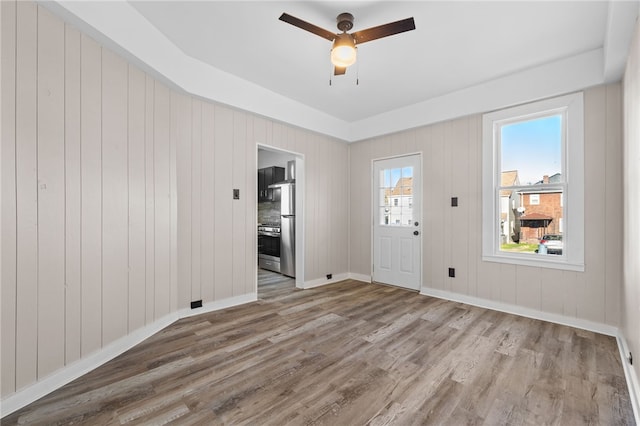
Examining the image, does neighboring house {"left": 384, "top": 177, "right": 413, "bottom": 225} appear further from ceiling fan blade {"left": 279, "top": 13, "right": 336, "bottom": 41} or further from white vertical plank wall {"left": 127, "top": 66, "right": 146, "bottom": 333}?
white vertical plank wall {"left": 127, "top": 66, "right": 146, "bottom": 333}

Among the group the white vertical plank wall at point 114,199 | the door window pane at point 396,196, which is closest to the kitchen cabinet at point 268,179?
the door window pane at point 396,196

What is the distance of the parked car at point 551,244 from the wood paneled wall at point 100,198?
3636 millimetres

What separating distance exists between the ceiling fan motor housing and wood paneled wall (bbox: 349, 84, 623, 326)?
90.0 inches

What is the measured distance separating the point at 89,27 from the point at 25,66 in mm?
576

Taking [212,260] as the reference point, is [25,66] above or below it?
above

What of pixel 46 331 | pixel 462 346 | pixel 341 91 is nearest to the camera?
pixel 46 331

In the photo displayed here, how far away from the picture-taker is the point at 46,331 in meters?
1.85

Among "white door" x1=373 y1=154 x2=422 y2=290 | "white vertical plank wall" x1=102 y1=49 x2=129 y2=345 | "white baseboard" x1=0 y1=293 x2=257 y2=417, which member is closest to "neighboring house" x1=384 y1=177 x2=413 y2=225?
"white door" x1=373 y1=154 x2=422 y2=290

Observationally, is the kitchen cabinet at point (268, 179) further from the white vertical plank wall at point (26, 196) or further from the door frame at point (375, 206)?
the white vertical plank wall at point (26, 196)

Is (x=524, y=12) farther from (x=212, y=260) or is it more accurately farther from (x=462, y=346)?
(x=212, y=260)

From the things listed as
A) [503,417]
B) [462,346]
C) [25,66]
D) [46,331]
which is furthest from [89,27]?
[462,346]

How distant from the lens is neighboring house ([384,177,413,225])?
455 cm

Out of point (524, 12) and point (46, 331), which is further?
point (524, 12)

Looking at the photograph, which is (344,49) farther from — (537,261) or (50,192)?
(537,261)
